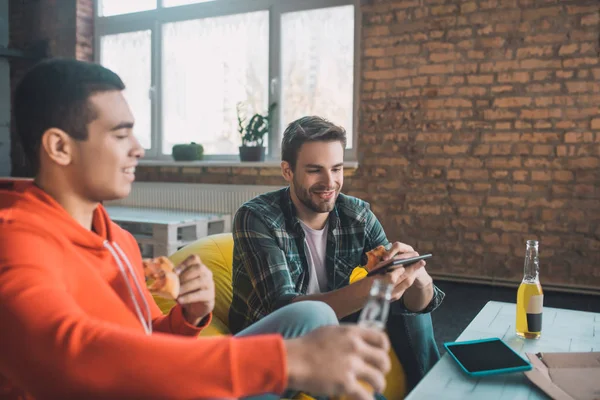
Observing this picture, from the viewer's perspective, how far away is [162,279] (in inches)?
39.1

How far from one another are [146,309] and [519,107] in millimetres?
3529

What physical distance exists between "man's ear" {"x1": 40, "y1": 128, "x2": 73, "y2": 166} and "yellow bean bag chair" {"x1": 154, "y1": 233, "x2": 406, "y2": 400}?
947 millimetres

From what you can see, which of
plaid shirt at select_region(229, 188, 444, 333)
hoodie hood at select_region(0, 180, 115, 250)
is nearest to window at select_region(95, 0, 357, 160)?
plaid shirt at select_region(229, 188, 444, 333)

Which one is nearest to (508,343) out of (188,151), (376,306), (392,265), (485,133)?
(392,265)

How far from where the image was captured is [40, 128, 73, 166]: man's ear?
2.92ft

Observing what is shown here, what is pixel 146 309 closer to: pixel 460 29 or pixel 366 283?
pixel 366 283

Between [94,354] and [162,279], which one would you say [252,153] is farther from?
[94,354]

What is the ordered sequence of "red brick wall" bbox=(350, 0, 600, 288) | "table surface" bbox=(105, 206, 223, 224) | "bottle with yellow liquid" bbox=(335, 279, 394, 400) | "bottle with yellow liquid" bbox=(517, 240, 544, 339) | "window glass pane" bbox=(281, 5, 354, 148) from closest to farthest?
"bottle with yellow liquid" bbox=(335, 279, 394, 400), "bottle with yellow liquid" bbox=(517, 240, 544, 339), "red brick wall" bbox=(350, 0, 600, 288), "table surface" bbox=(105, 206, 223, 224), "window glass pane" bbox=(281, 5, 354, 148)

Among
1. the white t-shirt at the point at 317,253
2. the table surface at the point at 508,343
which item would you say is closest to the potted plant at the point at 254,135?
the white t-shirt at the point at 317,253

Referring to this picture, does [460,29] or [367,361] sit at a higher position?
[460,29]

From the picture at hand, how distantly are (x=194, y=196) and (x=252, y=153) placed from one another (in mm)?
710

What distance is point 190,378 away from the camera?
0.65m

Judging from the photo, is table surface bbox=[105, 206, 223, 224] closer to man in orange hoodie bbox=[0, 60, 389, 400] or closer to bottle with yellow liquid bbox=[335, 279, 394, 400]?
man in orange hoodie bbox=[0, 60, 389, 400]

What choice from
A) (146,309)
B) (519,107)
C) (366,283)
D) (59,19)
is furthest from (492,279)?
(59,19)
